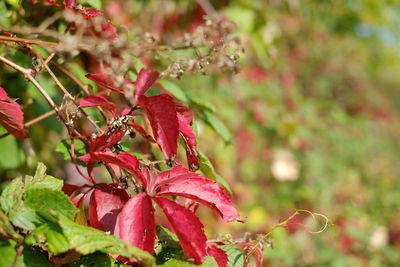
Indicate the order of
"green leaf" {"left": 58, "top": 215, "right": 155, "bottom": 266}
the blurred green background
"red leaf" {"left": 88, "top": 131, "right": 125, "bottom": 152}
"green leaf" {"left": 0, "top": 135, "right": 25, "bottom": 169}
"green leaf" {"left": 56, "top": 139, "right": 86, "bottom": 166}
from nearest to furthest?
"green leaf" {"left": 58, "top": 215, "right": 155, "bottom": 266} < "red leaf" {"left": 88, "top": 131, "right": 125, "bottom": 152} < "green leaf" {"left": 56, "top": 139, "right": 86, "bottom": 166} < "green leaf" {"left": 0, "top": 135, "right": 25, "bottom": 169} < the blurred green background

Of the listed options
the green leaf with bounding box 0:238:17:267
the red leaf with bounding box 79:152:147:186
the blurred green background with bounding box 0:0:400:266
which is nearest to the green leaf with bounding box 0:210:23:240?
the green leaf with bounding box 0:238:17:267

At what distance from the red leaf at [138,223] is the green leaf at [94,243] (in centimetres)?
3

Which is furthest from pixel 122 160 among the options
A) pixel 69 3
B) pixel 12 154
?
pixel 12 154

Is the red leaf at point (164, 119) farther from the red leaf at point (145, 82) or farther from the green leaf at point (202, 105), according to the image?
the green leaf at point (202, 105)

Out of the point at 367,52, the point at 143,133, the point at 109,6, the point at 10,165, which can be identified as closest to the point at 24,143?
the point at 10,165

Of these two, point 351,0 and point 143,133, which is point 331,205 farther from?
point 143,133

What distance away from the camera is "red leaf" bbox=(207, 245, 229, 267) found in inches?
24.2

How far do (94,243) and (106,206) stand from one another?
4.1 inches

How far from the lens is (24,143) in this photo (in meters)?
1.11

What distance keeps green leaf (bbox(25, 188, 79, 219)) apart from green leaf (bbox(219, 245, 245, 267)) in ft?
0.71

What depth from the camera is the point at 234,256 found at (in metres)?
0.65

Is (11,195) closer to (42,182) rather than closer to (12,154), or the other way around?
(42,182)

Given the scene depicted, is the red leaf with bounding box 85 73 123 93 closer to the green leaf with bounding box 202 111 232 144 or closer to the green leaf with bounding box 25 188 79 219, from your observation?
the green leaf with bounding box 25 188 79 219

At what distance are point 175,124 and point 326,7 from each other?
449 cm
